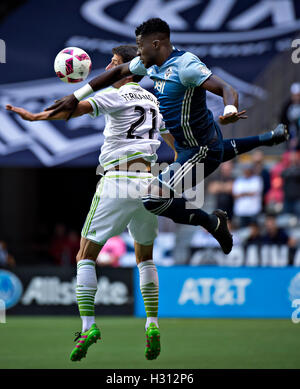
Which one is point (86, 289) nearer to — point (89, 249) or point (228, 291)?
point (89, 249)

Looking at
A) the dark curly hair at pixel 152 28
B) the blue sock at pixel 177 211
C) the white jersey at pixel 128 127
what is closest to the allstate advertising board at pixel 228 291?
the white jersey at pixel 128 127

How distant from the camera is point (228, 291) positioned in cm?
1251

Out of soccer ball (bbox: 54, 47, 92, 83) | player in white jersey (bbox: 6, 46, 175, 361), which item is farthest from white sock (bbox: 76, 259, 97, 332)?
soccer ball (bbox: 54, 47, 92, 83)

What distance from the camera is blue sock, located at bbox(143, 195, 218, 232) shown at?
6.16m

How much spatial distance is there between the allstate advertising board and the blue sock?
6.19 m

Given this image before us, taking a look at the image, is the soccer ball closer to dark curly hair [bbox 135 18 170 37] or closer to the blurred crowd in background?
dark curly hair [bbox 135 18 170 37]

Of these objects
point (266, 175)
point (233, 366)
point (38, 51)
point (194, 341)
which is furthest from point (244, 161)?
point (233, 366)

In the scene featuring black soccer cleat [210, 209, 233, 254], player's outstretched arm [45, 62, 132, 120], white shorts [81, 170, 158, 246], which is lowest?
black soccer cleat [210, 209, 233, 254]

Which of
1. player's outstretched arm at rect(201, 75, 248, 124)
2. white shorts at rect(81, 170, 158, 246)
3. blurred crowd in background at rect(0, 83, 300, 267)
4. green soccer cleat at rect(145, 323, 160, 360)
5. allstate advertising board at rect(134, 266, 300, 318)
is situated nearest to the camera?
player's outstretched arm at rect(201, 75, 248, 124)

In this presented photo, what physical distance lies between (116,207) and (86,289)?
777mm

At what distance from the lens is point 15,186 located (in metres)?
21.4

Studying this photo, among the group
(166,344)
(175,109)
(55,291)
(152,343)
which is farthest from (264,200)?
(175,109)

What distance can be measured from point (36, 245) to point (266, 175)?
896cm

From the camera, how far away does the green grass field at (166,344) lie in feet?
22.9
